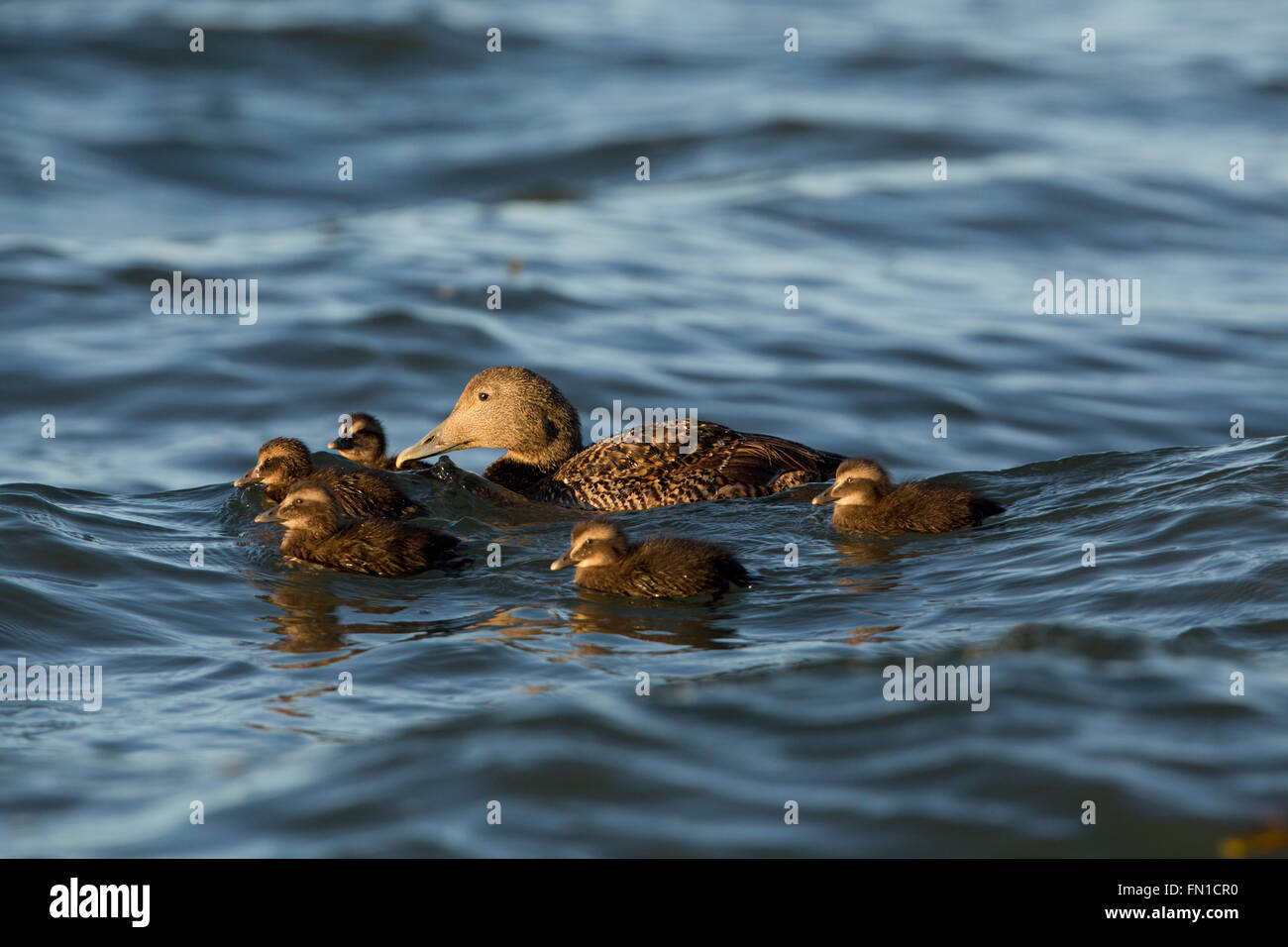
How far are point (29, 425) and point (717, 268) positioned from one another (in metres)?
6.71

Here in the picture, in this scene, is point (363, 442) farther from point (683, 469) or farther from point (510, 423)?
point (683, 469)

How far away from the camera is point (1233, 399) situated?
1200cm

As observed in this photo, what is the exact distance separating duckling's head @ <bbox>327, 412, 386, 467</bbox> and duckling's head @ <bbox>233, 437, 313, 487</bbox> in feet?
2.30

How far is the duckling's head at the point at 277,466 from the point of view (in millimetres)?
8633

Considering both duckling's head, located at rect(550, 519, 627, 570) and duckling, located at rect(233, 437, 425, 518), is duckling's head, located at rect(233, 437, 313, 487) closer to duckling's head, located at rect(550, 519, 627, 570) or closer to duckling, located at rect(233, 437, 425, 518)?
duckling, located at rect(233, 437, 425, 518)

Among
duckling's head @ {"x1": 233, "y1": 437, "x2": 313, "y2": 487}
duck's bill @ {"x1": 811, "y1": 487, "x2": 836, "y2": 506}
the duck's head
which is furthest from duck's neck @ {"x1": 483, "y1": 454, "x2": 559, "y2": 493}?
the duck's head

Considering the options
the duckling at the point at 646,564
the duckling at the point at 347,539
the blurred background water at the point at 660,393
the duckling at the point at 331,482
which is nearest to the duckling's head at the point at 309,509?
the duckling at the point at 347,539

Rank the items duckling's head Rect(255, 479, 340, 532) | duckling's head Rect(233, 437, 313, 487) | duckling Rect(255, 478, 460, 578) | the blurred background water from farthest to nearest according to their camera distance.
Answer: duckling's head Rect(233, 437, 313, 487) < duckling's head Rect(255, 479, 340, 532) < duckling Rect(255, 478, 460, 578) < the blurred background water

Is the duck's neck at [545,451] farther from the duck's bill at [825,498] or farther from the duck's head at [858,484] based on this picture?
the duck's head at [858,484]

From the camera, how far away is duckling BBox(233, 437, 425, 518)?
8500mm

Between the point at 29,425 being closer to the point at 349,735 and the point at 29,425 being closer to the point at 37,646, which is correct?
the point at 37,646

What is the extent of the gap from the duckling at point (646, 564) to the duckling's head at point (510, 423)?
2.19m

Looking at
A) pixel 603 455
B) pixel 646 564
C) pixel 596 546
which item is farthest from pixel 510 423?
pixel 646 564

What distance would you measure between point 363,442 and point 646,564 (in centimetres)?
292
